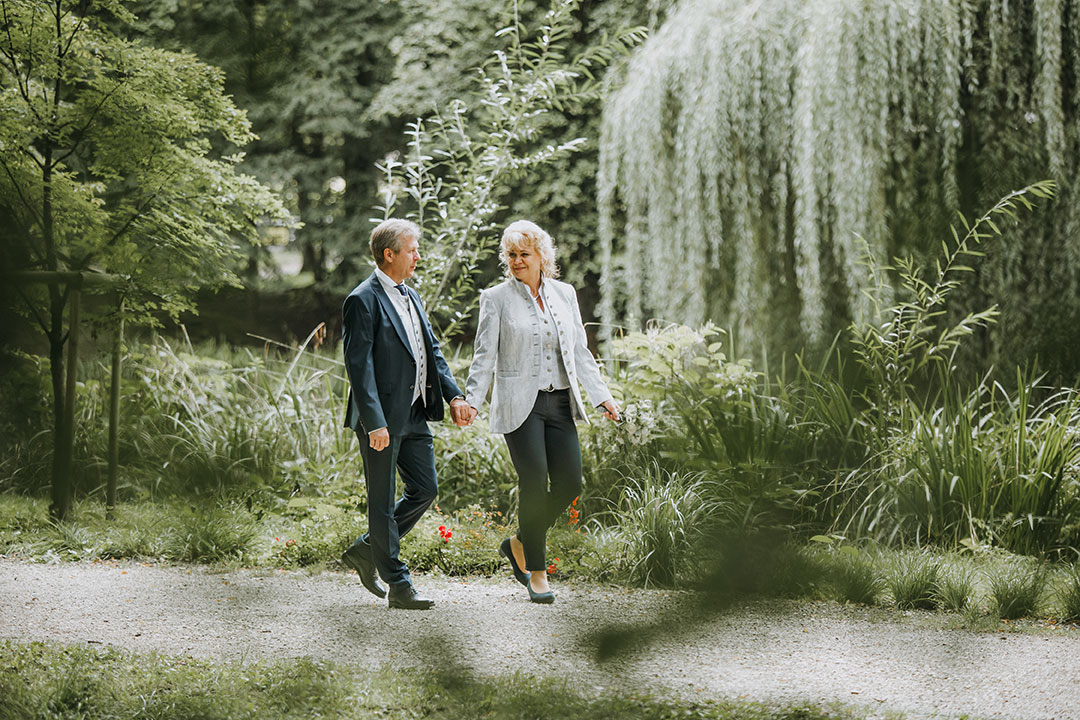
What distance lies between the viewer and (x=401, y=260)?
3.55m

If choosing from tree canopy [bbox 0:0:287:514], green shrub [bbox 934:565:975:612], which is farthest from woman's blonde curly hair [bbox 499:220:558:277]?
green shrub [bbox 934:565:975:612]

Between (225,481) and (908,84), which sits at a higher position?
(908,84)

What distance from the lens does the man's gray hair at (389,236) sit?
11.5ft

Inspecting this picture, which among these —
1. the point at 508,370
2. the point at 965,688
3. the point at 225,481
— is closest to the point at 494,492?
the point at 508,370

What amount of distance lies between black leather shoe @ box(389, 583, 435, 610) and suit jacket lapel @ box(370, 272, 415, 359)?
869 millimetres

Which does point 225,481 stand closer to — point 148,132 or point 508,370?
point 148,132

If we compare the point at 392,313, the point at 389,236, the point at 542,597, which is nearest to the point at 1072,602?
the point at 542,597

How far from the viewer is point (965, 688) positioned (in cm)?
283

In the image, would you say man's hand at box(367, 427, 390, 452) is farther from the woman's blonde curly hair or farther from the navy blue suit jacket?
the woman's blonde curly hair

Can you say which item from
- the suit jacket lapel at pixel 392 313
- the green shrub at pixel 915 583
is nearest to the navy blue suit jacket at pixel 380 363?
the suit jacket lapel at pixel 392 313

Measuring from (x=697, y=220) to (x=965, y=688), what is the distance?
3759mm

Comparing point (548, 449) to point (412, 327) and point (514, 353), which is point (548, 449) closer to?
point (514, 353)

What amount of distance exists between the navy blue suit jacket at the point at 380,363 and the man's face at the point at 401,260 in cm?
7

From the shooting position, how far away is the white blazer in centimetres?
354
